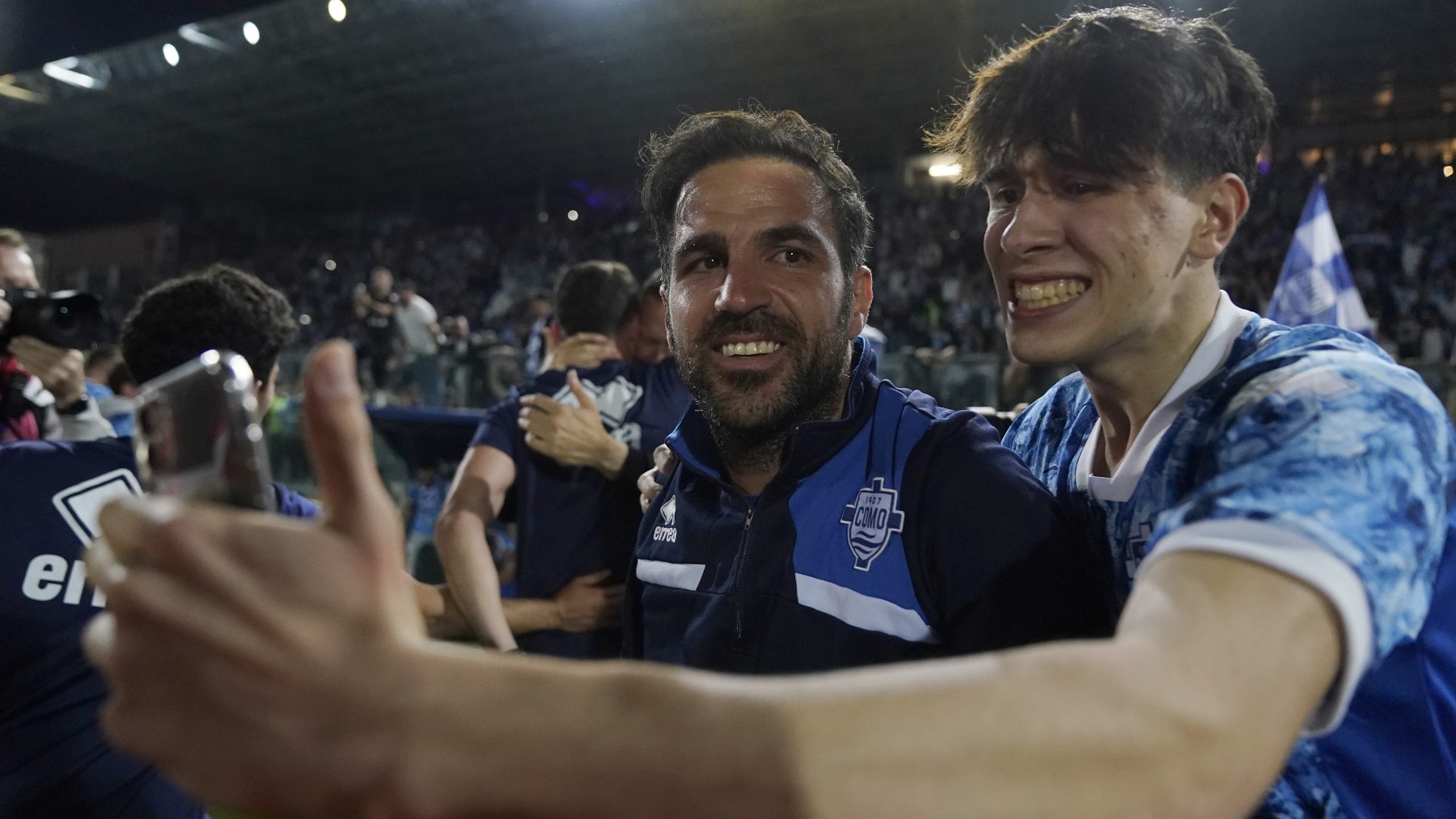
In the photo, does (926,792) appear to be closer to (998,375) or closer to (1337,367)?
(1337,367)

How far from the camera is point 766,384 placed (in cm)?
183

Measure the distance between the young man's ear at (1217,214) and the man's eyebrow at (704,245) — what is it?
2.95 ft

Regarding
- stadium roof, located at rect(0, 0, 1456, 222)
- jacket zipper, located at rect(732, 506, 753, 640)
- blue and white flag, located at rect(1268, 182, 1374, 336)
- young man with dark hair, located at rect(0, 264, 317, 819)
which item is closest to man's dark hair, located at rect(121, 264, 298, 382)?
young man with dark hair, located at rect(0, 264, 317, 819)

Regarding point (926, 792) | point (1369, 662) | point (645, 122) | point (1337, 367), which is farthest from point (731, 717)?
point (645, 122)

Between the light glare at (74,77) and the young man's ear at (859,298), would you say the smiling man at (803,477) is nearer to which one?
the young man's ear at (859,298)

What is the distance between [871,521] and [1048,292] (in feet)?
1.65

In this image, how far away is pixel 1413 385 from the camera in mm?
1044

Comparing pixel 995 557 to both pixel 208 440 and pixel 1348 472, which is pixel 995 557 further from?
pixel 208 440

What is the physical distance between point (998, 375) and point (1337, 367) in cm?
716

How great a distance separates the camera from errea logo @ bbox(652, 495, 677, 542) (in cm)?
195

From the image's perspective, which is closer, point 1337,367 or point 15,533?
point 1337,367

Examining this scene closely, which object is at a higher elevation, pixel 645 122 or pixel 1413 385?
pixel 645 122

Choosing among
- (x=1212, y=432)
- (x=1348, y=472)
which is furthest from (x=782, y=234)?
(x=1348, y=472)

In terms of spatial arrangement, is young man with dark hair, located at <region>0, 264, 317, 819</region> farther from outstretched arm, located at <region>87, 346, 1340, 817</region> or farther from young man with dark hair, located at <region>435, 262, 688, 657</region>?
outstretched arm, located at <region>87, 346, 1340, 817</region>
